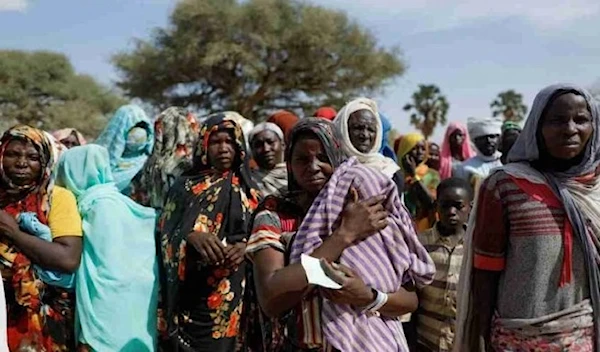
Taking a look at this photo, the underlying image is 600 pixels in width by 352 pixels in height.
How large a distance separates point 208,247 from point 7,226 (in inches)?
46.3

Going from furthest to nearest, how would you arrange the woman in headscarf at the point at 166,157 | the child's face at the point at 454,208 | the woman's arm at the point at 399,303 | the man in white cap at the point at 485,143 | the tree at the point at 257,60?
the tree at the point at 257,60 → the man in white cap at the point at 485,143 → the woman in headscarf at the point at 166,157 → the child's face at the point at 454,208 → the woman's arm at the point at 399,303

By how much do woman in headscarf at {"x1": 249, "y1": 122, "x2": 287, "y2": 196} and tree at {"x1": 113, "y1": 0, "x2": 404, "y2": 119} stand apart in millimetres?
24677

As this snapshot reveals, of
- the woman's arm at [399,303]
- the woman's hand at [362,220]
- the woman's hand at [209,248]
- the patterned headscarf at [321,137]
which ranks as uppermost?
the patterned headscarf at [321,137]

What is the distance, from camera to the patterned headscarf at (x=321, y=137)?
113 inches

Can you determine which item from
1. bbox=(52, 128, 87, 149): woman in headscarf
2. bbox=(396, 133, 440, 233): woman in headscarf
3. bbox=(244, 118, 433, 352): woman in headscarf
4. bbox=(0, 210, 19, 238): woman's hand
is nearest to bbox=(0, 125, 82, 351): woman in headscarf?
bbox=(0, 210, 19, 238): woman's hand

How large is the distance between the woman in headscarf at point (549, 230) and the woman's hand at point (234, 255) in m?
2.03

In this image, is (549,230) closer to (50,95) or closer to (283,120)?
(283,120)

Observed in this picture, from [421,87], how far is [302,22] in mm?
16630

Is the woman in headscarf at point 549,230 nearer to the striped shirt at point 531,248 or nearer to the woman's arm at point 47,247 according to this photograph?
the striped shirt at point 531,248

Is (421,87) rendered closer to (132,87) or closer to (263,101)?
(263,101)

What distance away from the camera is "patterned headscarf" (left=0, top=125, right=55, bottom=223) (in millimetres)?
4109

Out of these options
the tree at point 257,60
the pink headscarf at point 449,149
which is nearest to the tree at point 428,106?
the tree at point 257,60

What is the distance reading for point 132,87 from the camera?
32094mm

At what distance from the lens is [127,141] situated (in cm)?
600
